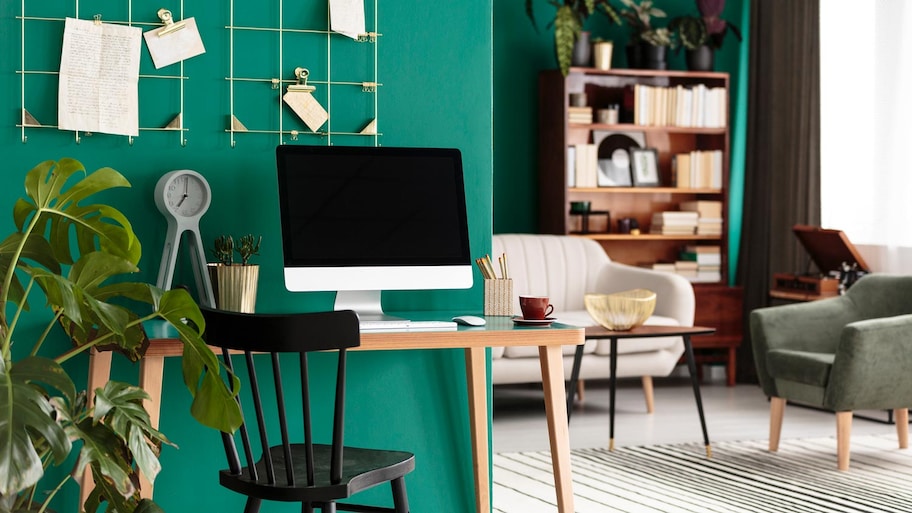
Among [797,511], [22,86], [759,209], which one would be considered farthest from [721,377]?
[22,86]

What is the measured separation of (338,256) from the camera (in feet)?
9.89

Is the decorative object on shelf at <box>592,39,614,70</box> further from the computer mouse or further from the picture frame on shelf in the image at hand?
the computer mouse

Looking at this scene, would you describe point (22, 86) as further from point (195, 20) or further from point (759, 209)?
point (759, 209)

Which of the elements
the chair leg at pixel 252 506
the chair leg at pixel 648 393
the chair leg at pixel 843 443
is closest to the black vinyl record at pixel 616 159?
the chair leg at pixel 648 393

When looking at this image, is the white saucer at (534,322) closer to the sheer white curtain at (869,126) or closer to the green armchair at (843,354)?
the green armchair at (843,354)

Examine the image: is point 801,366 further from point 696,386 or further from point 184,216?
point 184,216

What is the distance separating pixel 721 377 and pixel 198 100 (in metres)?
4.54

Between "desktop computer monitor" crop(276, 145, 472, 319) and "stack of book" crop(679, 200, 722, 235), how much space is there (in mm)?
3762

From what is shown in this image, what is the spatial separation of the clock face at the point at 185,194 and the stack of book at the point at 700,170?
415cm

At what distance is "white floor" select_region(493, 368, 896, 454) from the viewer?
16.4ft

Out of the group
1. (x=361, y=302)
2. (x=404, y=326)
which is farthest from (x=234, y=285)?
(x=404, y=326)

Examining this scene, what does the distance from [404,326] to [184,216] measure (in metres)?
0.68

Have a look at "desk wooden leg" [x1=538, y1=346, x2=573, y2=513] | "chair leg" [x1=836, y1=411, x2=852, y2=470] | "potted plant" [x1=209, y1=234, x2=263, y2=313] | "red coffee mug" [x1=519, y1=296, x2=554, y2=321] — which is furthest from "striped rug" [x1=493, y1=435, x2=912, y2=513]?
"potted plant" [x1=209, y1=234, x2=263, y2=313]

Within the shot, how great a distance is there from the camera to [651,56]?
6566 mm
